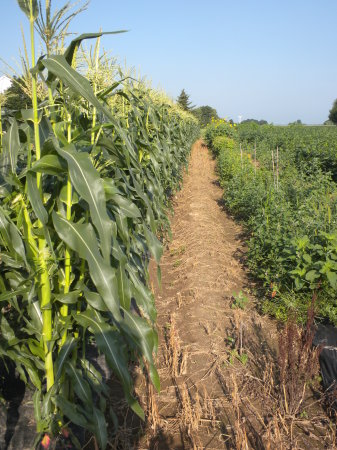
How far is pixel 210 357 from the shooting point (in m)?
3.65

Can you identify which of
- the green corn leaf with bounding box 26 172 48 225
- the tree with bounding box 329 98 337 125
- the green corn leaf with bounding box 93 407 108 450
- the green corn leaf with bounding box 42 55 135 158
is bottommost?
the green corn leaf with bounding box 93 407 108 450

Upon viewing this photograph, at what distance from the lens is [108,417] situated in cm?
284

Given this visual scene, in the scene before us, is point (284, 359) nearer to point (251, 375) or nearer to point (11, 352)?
point (251, 375)

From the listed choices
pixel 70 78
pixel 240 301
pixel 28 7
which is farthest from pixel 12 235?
A: pixel 240 301

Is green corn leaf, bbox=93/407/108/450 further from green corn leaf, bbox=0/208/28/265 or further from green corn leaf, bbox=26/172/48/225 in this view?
green corn leaf, bbox=26/172/48/225

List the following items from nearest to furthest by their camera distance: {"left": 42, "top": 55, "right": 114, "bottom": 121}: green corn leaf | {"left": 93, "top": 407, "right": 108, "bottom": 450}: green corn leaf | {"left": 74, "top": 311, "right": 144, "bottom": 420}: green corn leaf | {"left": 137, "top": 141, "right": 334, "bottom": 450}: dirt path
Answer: {"left": 42, "top": 55, "right": 114, "bottom": 121}: green corn leaf → {"left": 74, "top": 311, "right": 144, "bottom": 420}: green corn leaf → {"left": 93, "top": 407, "right": 108, "bottom": 450}: green corn leaf → {"left": 137, "top": 141, "right": 334, "bottom": 450}: dirt path

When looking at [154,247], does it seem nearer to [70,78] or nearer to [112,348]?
[112,348]

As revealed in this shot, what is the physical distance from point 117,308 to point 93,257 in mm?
250

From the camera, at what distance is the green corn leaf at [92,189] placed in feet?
5.32

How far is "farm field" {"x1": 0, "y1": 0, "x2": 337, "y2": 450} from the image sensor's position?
1.85 metres

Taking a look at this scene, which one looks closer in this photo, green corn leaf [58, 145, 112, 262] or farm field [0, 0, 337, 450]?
green corn leaf [58, 145, 112, 262]

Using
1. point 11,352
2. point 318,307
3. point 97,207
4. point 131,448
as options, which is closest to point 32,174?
point 97,207

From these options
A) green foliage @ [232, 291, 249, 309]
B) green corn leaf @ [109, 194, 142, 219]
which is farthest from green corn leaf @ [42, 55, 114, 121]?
green foliage @ [232, 291, 249, 309]

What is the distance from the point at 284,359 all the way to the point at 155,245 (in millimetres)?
1262
